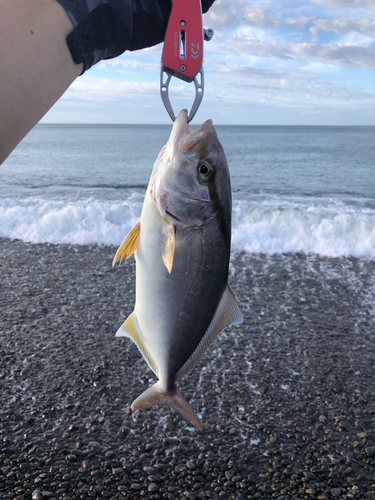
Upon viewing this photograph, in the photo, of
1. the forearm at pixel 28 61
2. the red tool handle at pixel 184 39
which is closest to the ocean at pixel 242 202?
the red tool handle at pixel 184 39

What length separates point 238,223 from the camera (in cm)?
972

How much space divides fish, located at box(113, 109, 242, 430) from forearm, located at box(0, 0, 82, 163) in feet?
1.93

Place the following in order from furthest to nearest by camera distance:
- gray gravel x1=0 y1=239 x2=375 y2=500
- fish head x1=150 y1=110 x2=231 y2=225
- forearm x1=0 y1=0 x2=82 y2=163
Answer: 1. gray gravel x1=0 y1=239 x2=375 y2=500
2. fish head x1=150 y1=110 x2=231 y2=225
3. forearm x1=0 y1=0 x2=82 y2=163

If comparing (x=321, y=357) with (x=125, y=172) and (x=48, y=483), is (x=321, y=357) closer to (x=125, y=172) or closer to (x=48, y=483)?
(x=48, y=483)

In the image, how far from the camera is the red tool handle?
1530 millimetres

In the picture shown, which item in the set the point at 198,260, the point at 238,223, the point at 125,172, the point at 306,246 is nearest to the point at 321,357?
the point at 198,260

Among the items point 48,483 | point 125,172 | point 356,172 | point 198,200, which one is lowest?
point 356,172

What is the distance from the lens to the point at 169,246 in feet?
5.35

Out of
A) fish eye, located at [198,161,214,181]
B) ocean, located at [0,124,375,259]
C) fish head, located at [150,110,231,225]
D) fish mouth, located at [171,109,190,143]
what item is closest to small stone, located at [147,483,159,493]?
fish head, located at [150,110,231,225]

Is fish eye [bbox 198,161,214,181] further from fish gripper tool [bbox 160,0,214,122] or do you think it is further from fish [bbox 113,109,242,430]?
fish gripper tool [bbox 160,0,214,122]

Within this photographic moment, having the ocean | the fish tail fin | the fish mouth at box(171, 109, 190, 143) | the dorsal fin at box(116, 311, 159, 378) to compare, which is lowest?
the ocean

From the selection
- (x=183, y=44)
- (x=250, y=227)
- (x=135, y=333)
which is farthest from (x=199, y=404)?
(x=250, y=227)

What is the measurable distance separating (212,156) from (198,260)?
0.44 metres

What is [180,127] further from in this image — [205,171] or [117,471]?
[117,471]
